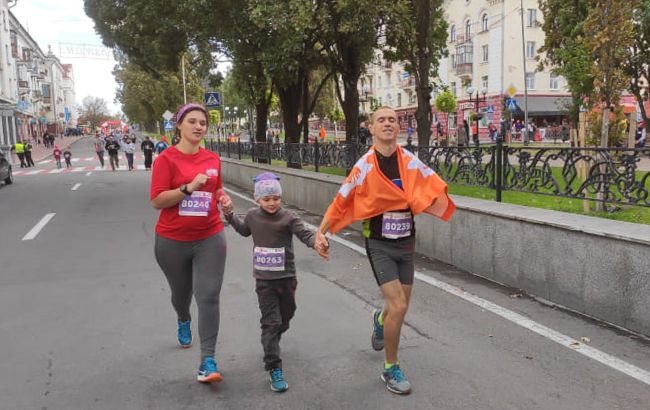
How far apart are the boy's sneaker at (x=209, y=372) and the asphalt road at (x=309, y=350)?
0.21ft

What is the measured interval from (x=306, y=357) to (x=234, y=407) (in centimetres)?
84

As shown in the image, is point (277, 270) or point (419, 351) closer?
point (277, 270)

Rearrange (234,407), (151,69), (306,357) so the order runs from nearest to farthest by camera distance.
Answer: (234,407), (306,357), (151,69)

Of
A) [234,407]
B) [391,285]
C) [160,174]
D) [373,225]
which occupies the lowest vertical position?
[234,407]

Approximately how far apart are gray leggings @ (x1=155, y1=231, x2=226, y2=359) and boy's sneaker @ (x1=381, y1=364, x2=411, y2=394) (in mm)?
1159

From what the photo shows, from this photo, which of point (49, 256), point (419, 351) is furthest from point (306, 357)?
point (49, 256)

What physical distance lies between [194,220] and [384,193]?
126cm

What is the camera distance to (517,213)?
582cm

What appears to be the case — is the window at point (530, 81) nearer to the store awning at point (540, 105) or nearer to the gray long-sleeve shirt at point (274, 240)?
the store awning at point (540, 105)

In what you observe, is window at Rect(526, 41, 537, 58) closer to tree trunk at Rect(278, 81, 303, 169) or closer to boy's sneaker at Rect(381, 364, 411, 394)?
tree trunk at Rect(278, 81, 303, 169)

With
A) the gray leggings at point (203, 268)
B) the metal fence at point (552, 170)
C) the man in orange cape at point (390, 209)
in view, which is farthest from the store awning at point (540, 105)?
the gray leggings at point (203, 268)

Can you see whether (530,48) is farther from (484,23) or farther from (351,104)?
(351,104)

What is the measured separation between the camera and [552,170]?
6.57 m

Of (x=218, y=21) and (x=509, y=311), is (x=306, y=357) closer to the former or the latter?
(x=509, y=311)
